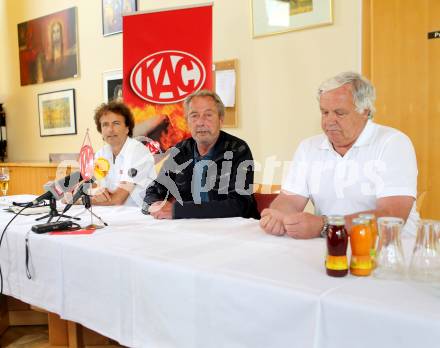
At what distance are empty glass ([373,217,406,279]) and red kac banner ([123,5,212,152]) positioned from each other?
2549 millimetres

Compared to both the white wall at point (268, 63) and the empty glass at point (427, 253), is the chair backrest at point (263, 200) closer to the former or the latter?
the white wall at point (268, 63)

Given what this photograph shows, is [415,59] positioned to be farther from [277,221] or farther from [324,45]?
[277,221]

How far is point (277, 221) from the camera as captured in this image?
5.62ft

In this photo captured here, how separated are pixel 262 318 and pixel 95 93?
15.1ft

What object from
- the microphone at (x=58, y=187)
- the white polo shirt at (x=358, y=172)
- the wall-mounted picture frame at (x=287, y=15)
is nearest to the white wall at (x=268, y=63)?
the wall-mounted picture frame at (x=287, y=15)

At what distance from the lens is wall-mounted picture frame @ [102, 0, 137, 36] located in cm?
477

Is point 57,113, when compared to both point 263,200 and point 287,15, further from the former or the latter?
point 263,200

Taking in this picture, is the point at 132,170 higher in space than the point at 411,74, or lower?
lower

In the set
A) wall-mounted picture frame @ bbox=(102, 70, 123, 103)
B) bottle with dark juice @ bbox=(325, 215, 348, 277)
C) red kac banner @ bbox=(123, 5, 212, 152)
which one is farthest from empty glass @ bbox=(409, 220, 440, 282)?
wall-mounted picture frame @ bbox=(102, 70, 123, 103)

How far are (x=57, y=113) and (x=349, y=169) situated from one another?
15.5ft

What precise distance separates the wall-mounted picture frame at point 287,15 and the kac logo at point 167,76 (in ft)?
2.17

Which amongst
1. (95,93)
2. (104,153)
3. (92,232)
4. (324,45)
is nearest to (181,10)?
(324,45)

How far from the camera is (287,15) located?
3.61 metres

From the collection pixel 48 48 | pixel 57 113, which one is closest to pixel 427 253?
pixel 57 113
